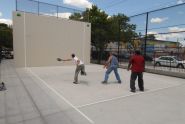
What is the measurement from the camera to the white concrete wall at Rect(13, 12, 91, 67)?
1595 centimetres

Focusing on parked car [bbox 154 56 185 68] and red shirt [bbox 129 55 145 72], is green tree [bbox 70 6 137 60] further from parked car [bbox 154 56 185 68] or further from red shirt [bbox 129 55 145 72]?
red shirt [bbox 129 55 145 72]

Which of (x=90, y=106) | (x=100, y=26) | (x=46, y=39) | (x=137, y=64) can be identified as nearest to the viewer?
(x=90, y=106)

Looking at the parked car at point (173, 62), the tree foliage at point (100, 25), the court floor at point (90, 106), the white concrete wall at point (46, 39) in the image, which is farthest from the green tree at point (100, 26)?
the court floor at point (90, 106)

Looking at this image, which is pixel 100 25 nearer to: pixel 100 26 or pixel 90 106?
pixel 100 26

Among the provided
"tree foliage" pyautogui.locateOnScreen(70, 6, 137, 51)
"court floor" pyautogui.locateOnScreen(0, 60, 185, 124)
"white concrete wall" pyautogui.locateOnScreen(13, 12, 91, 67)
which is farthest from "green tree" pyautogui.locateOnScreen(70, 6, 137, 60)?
"court floor" pyautogui.locateOnScreen(0, 60, 185, 124)

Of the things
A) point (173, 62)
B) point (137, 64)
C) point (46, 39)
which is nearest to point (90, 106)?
point (137, 64)

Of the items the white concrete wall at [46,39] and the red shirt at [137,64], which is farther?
the white concrete wall at [46,39]

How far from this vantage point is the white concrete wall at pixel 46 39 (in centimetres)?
1595

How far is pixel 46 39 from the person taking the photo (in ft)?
56.5

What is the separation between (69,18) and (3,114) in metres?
15.0

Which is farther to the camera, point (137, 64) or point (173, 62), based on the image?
point (173, 62)

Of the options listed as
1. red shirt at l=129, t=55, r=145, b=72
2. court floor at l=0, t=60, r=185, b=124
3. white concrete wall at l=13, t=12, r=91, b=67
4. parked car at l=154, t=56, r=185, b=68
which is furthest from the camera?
white concrete wall at l=13, t=12, r=91, b=67

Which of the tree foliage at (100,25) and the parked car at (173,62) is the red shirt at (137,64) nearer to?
the parked car at (173,62)

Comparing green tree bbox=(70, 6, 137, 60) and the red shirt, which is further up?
green tree bbox=(70, 6, 137, 60)
